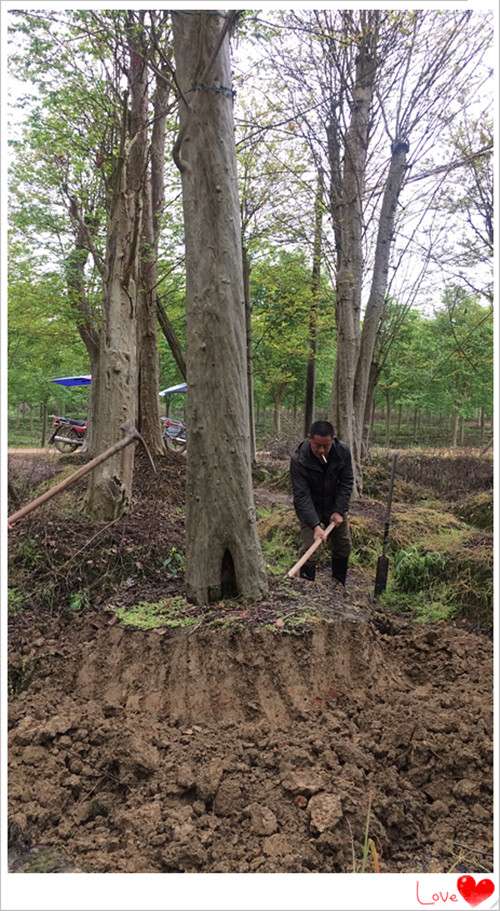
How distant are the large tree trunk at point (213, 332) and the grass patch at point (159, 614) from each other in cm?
13

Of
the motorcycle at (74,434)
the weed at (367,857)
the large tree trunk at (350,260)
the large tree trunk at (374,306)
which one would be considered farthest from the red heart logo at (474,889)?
the motorcycle at (74,434)

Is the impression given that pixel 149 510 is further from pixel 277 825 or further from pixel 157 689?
pixel 277 825

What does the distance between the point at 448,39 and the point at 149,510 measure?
6458 millimetres

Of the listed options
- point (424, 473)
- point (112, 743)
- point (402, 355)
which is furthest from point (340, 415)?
point (402, 355)

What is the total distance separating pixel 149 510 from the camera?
20.1 feet

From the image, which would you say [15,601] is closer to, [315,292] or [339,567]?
[339,567]

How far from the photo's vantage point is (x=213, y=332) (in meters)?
3.31

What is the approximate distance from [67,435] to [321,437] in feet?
49.8

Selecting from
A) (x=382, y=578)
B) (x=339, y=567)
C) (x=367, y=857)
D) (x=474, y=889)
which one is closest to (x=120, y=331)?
(x=339, y=567)

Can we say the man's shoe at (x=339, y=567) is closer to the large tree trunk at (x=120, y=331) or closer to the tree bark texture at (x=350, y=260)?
the large tree trunk at (x=120, y=331)

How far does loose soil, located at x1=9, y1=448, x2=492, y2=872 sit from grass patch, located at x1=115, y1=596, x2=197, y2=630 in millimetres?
54

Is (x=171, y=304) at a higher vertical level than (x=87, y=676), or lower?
higher

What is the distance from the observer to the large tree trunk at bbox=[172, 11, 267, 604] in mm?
3197

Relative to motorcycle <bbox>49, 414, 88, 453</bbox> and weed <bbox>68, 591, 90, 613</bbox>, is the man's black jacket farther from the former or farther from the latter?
motorcycle <bbox>49, 414, 88, 453</bbox>
